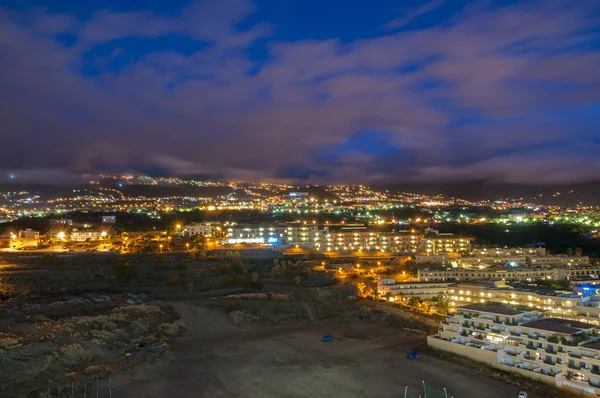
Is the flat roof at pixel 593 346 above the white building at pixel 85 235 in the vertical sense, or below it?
below

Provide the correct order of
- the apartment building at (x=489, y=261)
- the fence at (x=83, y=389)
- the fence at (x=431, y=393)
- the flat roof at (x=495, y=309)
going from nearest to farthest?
the fence at (x=83, y=389) < the fence at (x=431, y=393) < the flat roof at (x=495, y=309) < the apartment building at (x=489, y=261)

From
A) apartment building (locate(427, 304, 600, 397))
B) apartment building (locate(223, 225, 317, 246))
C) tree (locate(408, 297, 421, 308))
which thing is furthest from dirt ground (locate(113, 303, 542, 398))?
apartment building (locate(223, 225, 317, 246))

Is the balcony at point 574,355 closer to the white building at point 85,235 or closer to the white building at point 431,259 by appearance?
the white building at point 431,259

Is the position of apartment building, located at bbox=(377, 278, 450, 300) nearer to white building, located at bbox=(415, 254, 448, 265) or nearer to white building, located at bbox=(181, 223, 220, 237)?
white building, located at bbox=(415, 254, 448, 265)

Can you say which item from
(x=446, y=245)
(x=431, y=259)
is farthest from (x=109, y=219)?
(x=431, y=259)

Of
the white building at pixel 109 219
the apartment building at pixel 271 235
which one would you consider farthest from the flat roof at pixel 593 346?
the white building at pixel 109 219

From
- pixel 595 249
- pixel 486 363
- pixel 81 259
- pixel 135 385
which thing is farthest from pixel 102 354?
pixel 595 249

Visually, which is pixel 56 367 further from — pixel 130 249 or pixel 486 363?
pixel 130 249
